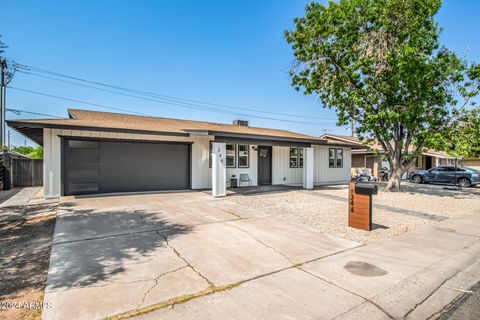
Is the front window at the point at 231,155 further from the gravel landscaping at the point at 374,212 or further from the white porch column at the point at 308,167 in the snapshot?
the white porch column at the point at 308,167

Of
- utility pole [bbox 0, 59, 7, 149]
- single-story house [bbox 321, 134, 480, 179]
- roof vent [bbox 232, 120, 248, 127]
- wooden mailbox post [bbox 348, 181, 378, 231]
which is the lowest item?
wooden mailbox post [bbox 348, 181, 378, 231]

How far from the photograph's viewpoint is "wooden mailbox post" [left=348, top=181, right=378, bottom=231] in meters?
5.65

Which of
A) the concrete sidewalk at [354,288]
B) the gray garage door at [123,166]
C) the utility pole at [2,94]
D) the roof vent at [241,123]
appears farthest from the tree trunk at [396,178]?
the utility pole at [2,94]

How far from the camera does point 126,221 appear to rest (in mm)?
6066

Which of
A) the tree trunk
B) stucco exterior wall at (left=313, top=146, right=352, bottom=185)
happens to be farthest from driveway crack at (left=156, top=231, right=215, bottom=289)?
the tree trunk

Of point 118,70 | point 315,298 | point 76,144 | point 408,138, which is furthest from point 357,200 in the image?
point 118,70

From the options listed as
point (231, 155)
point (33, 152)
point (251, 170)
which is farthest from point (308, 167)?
point (33, 152)

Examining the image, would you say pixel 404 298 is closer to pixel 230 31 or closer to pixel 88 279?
pixel 88 279

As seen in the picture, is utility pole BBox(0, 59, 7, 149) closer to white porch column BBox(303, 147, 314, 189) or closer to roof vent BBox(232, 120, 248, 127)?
roof vent BBox(232, 120, 248, 127)

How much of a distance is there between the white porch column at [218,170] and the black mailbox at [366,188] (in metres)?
5.49

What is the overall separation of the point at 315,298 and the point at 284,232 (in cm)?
264

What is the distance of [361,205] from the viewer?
19.1ft

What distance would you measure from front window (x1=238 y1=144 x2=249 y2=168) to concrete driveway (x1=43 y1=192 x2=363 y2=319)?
21.0 ft

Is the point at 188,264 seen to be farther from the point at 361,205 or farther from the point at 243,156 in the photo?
the point at 243,156
